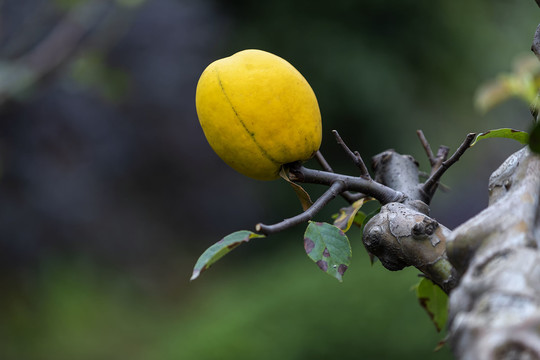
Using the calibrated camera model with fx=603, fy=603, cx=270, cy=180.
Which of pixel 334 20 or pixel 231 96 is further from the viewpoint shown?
pixel 334 20

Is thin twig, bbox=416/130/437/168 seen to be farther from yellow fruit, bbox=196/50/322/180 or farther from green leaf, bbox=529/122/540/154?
green leaf, bbox=529/122/540/154

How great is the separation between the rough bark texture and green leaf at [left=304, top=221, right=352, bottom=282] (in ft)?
0.43

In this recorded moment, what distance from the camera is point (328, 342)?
2258mm

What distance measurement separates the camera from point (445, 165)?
1.67ft

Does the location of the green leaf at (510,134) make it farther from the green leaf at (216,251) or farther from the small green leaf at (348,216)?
the green leaf at (216,251)

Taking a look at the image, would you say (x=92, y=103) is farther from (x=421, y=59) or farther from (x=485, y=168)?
(x=485, y=168)

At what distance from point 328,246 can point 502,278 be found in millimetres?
192

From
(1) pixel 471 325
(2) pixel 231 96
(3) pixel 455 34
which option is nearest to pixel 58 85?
(3) pixel 455 34

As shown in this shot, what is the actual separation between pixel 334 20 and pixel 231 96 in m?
4.40

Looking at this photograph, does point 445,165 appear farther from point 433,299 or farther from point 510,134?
point 433,299

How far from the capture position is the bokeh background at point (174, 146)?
3868 mm

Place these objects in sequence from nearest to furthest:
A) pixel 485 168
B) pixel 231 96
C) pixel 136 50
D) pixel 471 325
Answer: pixel 471 325 < pixel 231 96 < pixel 136 50 < pixel 485 168

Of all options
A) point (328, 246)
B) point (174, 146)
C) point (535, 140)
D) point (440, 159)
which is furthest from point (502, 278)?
point (174, 146)

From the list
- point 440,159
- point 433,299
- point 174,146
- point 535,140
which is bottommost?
point 174,146
